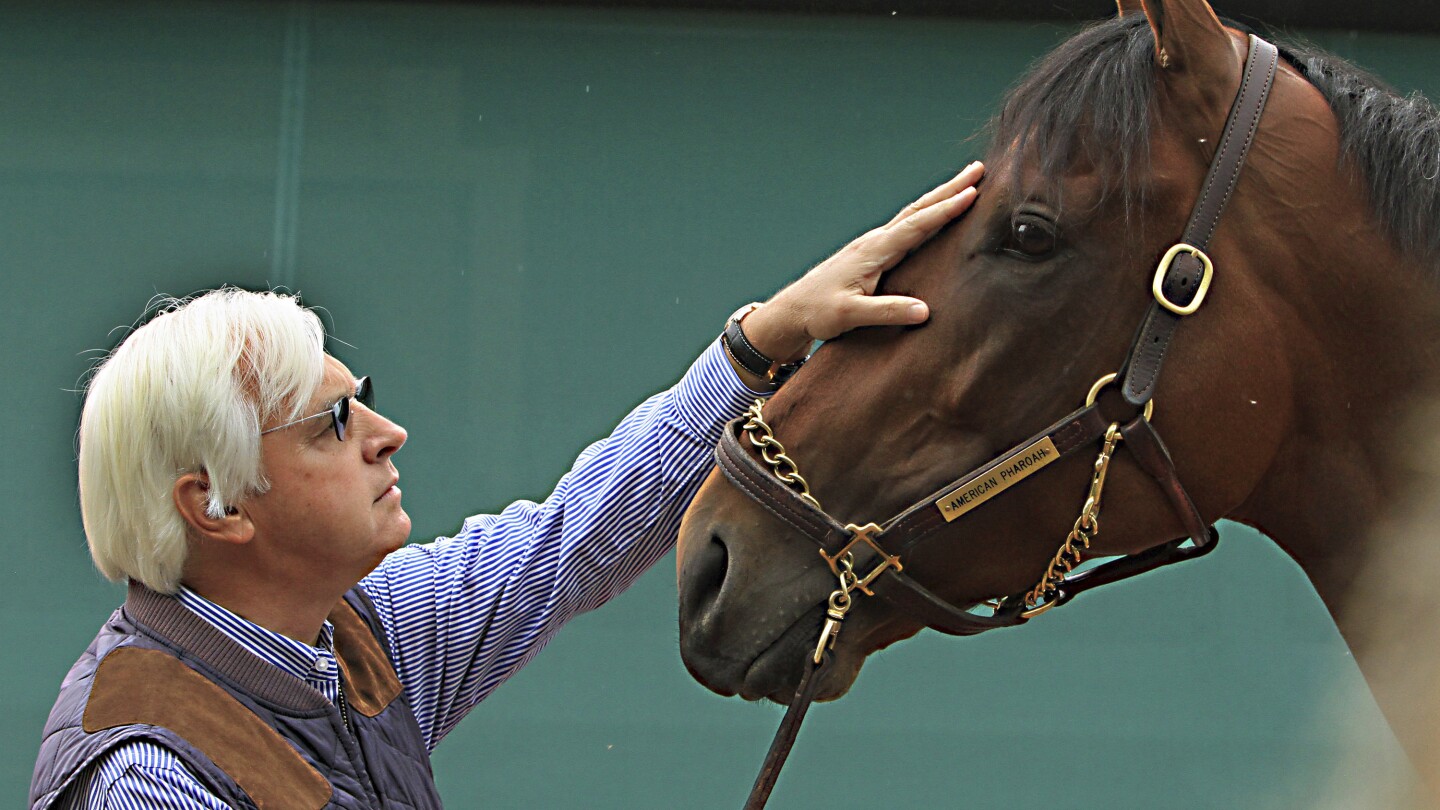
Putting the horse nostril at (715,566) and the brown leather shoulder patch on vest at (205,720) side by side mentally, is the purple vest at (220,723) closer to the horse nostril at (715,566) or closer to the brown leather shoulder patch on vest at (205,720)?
the brown leather shoulder patch on vest at (205,720)

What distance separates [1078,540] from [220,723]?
875 millimetres

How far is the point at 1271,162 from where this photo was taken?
1283 millimetres

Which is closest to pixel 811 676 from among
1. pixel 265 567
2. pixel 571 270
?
pixel 265 567

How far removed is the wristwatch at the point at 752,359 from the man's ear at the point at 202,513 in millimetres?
610

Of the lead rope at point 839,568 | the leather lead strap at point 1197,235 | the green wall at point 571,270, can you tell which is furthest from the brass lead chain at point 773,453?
the green wall at point 571,270

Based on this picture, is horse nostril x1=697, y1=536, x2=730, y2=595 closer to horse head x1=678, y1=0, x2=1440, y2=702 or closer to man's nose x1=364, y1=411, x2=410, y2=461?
horse head x1=678, y1=0, x2=1440, y2=702

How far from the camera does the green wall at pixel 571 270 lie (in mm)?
2998

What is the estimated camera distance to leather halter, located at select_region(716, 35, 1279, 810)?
4.19 ft

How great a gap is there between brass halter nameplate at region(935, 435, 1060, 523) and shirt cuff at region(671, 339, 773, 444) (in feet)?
1.04

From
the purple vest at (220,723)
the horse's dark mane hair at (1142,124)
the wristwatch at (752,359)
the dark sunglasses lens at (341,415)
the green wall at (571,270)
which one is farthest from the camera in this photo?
the green wall at (571,270)

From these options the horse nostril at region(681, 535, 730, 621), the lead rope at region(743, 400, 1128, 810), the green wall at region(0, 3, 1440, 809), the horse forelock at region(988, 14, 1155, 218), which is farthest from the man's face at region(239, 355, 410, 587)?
the green wall at region(0, 3, 1440, 809)

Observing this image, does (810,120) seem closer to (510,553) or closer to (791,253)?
(791,253)

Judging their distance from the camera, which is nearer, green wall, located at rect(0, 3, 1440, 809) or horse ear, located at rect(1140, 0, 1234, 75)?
horse ear, located at rect(1140, 0, 1234, 75)

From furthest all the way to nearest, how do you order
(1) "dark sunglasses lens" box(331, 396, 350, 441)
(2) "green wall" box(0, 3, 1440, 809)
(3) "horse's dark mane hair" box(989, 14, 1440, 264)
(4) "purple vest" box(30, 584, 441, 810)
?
(2) "green wall" box(0, 3, 1440, 809) < (1) "dark sunglasses lens" box(331, 396, 350, 441) < (3) "horse's dark mane hair" box(989, 14, 1440, 264) < (4) "purple vest" box(30, 584, 441, 810)
